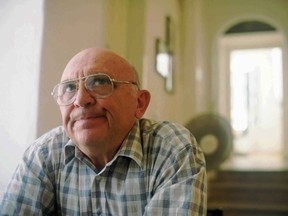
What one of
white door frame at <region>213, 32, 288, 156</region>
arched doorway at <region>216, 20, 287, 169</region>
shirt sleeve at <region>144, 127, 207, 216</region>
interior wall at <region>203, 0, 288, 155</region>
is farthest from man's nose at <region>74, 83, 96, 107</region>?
arched doorway at <region>216, 20, 287, 169</region>

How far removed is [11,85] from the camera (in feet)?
5.81

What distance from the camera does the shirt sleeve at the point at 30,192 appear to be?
1059 mm

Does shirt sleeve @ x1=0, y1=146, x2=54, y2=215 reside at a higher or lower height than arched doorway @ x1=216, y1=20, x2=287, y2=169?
lower

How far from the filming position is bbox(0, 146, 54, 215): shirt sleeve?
1.06m

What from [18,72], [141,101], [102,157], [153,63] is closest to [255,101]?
[153,63]

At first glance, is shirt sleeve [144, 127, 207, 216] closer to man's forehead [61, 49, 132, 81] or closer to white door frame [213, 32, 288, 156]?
man's forehead [61, 49, 132, 81]

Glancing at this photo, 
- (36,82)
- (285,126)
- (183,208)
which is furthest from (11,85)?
(285,126)

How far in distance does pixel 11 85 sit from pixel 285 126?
4.88 m

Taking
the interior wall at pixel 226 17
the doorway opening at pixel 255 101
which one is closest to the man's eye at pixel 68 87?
the interior wall at pixel 226 17

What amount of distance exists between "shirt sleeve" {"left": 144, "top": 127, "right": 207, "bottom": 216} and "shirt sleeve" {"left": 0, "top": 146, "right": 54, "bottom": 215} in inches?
13.9

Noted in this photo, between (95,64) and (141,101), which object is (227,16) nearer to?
(141,101)

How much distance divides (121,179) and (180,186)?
0.69 feet

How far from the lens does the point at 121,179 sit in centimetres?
105

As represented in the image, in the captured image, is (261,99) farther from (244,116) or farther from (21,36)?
(21,36)
